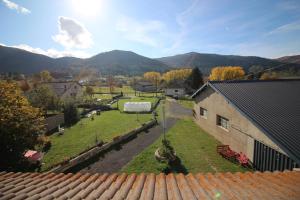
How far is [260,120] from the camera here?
11805mm

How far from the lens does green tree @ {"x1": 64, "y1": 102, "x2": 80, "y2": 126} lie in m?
31.9

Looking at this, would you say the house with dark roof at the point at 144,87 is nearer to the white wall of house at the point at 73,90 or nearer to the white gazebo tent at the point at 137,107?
the white wall of house at the point at 73,90

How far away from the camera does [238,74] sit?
86562 mm

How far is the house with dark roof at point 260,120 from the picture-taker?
1026 centimetres

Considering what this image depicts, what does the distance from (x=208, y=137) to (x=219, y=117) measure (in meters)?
2.64

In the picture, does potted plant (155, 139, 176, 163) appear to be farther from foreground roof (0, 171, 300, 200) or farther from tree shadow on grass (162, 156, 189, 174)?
foreground roof (0, 171, 300, 200)

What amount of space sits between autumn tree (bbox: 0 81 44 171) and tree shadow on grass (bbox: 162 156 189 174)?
10.4 meters

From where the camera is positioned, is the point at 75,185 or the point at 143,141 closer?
the point at 75,185

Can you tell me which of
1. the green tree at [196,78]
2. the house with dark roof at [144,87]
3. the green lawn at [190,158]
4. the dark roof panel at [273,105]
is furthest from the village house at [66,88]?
the dark roof panel at [273,105]

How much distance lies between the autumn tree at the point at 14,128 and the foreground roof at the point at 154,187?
942cm

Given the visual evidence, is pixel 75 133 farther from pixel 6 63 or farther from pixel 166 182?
pixel 6 63

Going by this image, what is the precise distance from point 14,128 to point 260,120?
17.0 meters

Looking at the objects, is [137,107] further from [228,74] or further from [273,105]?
[228,74]

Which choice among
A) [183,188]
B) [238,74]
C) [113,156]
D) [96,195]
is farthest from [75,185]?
[238,74]
